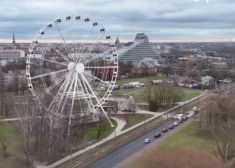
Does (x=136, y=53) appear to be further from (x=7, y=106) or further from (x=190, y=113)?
(x=7, y=106)

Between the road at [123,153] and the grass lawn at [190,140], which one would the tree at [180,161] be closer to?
the road at [123,153]

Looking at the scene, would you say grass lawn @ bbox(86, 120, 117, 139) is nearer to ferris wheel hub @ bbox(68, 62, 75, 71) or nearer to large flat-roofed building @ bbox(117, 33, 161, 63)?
ferris wheel hub @ bbox(68, 62, 75, 71)

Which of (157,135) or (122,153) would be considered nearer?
(122,153)

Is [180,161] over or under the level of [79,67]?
under

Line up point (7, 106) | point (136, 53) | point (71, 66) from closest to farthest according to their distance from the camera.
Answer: point (71, 66)
point (7, 106)
point (136, 53)

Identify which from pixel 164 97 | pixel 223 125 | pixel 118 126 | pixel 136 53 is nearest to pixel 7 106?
pixel 118 126

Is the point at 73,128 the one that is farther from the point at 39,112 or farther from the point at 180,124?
the point at 180,124

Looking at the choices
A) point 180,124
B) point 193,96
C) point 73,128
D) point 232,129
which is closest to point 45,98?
point 73,128

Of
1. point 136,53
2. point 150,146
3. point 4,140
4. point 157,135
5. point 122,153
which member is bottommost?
point 122,153
